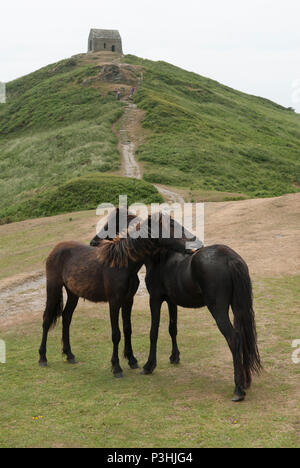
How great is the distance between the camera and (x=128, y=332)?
827 centimetres

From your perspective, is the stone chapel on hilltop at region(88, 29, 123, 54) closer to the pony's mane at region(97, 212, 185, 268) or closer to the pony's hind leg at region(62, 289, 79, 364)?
the pony's hind leg at region(62, 289, 79, 364)

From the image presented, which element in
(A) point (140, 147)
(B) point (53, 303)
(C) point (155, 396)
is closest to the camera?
(C) point (155, 396)

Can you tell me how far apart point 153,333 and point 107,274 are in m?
1.19

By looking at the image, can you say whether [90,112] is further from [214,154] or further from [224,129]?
[214,154]

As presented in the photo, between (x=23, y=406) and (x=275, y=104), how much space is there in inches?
3691

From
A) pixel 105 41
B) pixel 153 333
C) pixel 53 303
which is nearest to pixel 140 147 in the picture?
pixel 53 303

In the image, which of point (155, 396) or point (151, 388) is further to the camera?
point (151, 388)

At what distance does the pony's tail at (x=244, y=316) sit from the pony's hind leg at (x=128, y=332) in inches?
77.4

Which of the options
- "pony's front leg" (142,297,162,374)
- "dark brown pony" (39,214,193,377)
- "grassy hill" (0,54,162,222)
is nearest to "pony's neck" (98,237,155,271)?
"dark brown pony" (39,214,193,377)

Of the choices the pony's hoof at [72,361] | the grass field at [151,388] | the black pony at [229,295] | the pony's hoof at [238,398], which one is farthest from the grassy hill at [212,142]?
the pony's hoof at [238,398]

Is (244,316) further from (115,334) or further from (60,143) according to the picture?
(60,143)

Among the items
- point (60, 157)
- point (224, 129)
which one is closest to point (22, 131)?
point (60, 157)

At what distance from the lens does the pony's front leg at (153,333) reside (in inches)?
309

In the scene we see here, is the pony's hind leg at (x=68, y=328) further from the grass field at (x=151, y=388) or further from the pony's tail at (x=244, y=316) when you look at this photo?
the pony's tail at (x=244, y=316)
